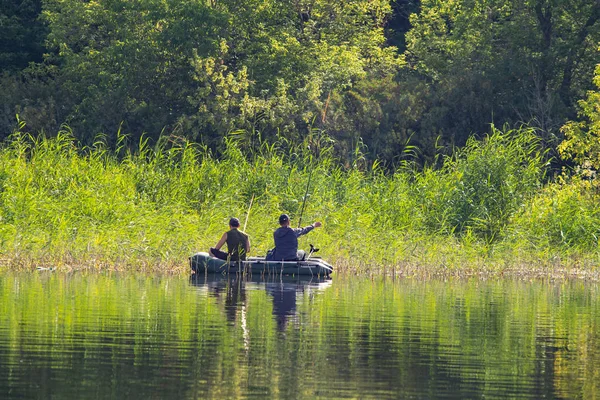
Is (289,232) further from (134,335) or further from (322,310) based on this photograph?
(134,335)

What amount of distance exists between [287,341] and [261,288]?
19.8 ft

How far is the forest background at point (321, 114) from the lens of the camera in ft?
80.8

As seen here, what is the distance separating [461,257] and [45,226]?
7.52 metres

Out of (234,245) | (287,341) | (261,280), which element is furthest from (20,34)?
(287,341)

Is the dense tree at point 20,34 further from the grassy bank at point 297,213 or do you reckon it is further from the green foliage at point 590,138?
the green foliage at point 590,138

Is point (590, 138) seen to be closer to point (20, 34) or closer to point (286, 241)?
point (286, 241)

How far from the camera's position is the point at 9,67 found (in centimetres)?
4003

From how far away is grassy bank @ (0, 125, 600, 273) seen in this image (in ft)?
69.9

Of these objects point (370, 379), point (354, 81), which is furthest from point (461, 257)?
point (354, 81)

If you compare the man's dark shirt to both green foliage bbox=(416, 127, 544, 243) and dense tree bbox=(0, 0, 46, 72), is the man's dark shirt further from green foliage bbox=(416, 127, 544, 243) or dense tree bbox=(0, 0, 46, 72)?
dense tree bbox=(0, 0, 46, 72)

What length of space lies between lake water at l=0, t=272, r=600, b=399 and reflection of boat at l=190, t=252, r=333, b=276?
3.46ft

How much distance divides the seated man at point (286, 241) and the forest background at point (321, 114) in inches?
116

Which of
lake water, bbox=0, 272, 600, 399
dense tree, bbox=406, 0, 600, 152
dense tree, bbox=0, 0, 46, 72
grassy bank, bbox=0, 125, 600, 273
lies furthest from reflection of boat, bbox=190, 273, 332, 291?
dense tree, bbox=0, 0, 46, 72

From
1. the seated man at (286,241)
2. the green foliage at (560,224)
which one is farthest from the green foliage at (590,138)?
the seated man at (286,241)
